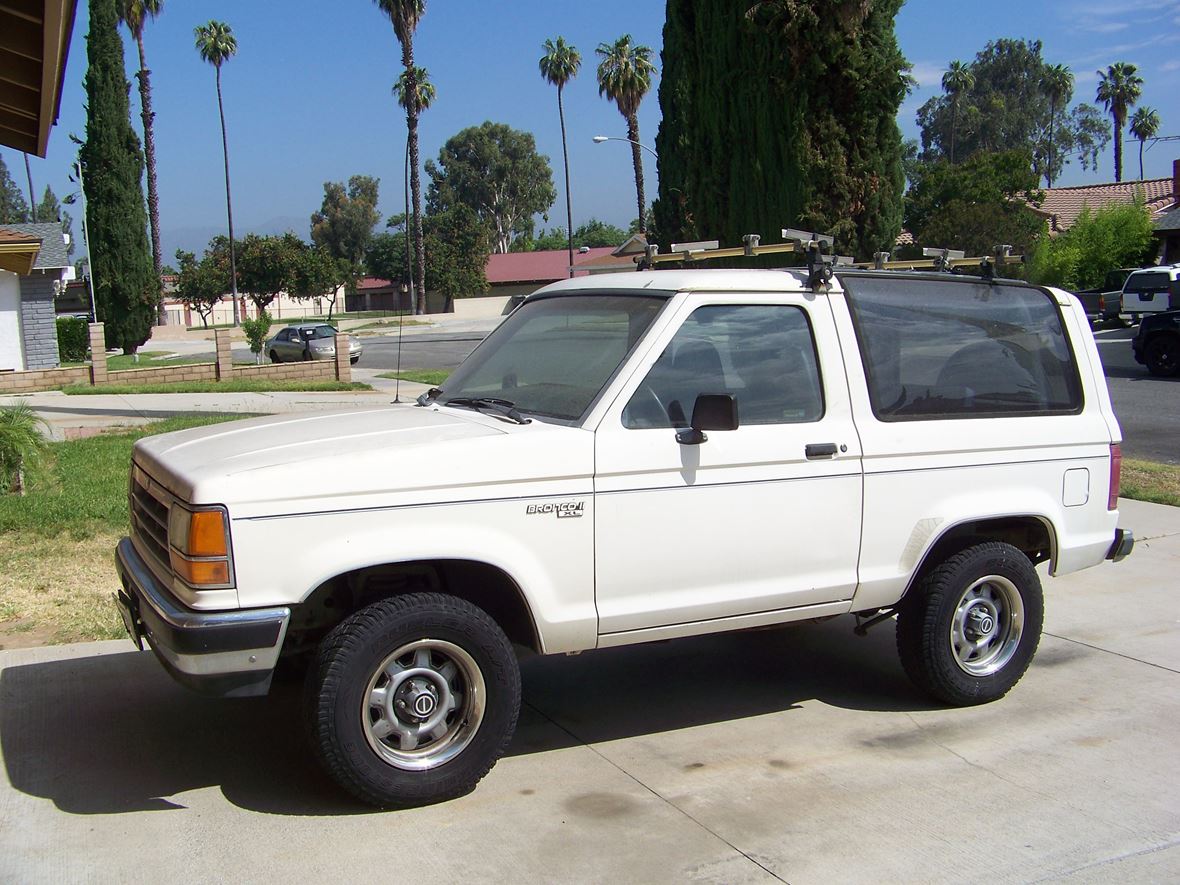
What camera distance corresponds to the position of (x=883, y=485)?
195 inches

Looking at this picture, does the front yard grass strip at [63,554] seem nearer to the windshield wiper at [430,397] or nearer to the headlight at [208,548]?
the windshield wiper at [430,397]

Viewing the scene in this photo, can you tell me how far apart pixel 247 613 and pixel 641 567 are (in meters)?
1.49

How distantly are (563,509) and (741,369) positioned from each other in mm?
1065

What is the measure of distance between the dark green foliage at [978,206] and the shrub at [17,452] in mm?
37945

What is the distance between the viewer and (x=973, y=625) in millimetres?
5309

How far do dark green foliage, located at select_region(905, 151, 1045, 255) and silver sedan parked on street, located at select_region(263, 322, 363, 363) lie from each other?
23344 millimetres

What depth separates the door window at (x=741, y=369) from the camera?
15.0 feet

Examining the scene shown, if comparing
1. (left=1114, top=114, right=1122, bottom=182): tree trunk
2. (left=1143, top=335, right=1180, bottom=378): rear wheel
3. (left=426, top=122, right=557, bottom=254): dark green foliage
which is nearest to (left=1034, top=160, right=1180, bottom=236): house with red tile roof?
(left=1114, top=114, right=1122, bottom=182): tree trunk

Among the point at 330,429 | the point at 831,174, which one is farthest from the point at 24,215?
the point at 330,429

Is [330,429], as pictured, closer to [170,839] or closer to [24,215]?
[170,839]

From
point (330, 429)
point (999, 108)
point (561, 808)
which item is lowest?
point (561, 808)

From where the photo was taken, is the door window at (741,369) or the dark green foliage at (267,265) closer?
the door window at (741,369)

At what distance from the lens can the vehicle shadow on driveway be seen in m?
4.41

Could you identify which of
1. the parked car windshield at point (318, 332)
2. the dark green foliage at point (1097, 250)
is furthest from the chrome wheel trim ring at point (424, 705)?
the dark green foliage at point (1097, 250)
